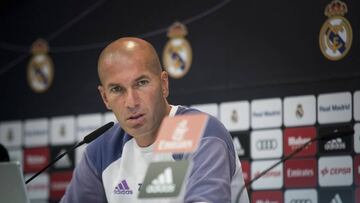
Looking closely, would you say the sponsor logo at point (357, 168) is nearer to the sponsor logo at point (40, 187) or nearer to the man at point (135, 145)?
the man at point (135, 145)

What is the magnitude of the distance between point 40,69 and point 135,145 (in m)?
2.24

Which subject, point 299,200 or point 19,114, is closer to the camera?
point 299,200

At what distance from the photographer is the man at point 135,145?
7.45 feet

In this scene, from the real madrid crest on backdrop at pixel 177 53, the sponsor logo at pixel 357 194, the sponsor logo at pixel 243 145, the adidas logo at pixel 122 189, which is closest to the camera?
the adidas logo at pixel 122 189

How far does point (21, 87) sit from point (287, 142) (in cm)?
192

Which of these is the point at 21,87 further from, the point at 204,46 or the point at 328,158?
the point at 328,158

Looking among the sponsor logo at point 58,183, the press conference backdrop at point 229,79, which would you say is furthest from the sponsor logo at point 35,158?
the sponsor logo at point 58,183

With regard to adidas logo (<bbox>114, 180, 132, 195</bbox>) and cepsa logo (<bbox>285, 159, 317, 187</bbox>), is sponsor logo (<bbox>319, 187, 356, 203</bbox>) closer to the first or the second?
cepsa logo (<bbox>285, 159, 317, 187</bbox>)

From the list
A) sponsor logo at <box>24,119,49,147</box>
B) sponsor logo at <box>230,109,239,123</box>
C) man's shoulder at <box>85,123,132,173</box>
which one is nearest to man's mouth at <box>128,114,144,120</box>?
man's shoulder at <box>85,123,132,173</box>

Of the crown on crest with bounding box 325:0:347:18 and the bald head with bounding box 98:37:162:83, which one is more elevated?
the crown on crest with bounding box 325:0:347:18

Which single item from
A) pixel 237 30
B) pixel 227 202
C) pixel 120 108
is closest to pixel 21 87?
pixel 237 30

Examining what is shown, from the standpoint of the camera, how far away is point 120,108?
103 inches

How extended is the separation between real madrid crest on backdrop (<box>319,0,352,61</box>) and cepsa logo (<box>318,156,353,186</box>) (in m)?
0.50

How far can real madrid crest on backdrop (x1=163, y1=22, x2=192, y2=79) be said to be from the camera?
13.9 feet
